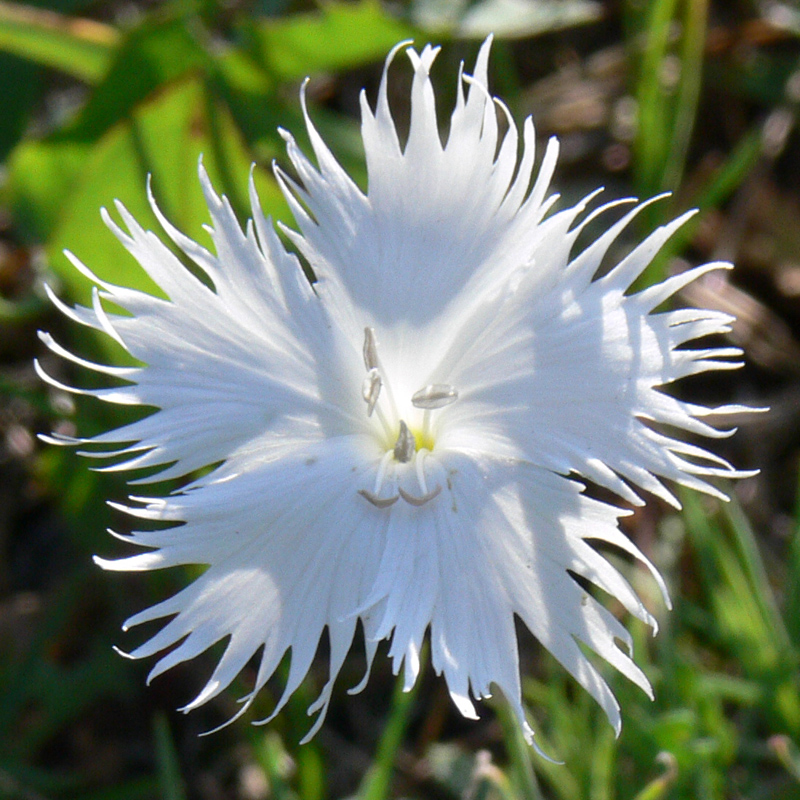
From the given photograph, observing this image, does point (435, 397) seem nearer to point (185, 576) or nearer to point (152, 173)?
point (185, 576)

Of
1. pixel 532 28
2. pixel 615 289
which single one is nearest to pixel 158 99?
pixel 532 28

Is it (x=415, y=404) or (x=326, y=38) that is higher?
(x=326, y=38)

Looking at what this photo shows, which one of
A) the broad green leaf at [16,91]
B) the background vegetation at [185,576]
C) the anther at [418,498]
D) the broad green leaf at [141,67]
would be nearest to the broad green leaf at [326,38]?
the background vegetation at [185,576]

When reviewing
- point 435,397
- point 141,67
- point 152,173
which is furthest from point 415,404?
point 141,67

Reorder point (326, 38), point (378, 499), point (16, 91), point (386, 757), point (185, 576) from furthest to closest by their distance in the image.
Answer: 1. point (16, 91)
2. point (326, 38)
3. point (185, 576)
4. point (386, 757)
5. point (378, 499)

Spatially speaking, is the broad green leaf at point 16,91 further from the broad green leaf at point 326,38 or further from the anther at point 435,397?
the anther at point 435,397

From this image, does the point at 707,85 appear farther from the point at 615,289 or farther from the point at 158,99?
the point at 615,289

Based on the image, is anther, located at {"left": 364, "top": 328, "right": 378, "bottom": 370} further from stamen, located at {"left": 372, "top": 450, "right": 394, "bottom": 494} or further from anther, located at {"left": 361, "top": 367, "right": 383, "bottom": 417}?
Answer: stamen, located at {"left": 372, "top": 450, "right": 394, "bottom": 494}
